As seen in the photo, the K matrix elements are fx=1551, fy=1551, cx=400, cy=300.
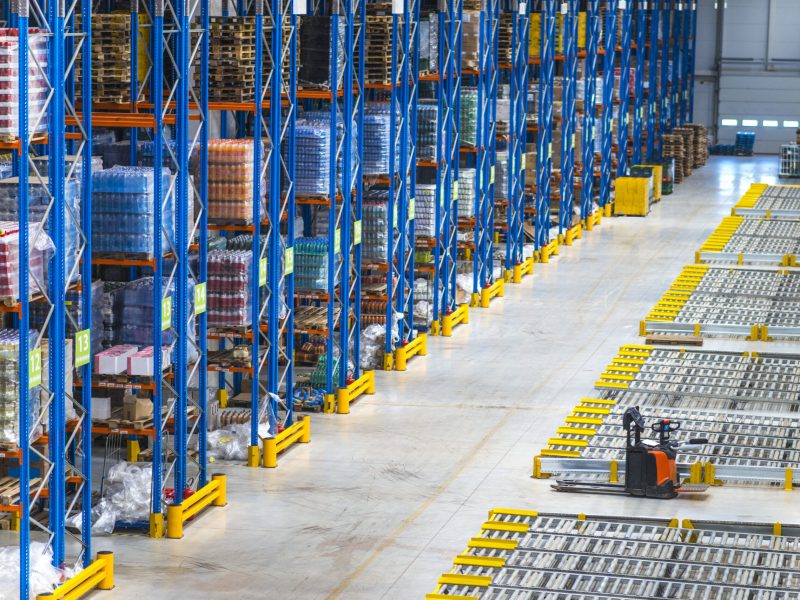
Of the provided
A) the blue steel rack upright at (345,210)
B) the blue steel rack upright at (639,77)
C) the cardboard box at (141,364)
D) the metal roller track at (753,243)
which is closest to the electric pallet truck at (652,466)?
the blue steel rack upright at (345,210)

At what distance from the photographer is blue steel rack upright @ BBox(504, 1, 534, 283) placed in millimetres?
25922

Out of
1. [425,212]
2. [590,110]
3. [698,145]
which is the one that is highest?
[590,110]

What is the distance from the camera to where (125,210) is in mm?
12945

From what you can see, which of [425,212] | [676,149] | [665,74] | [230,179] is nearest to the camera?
[230,179]

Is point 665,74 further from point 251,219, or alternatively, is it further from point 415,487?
Answer: point 415,487

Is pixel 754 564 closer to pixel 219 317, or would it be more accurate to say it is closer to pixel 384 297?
pixel 219 317

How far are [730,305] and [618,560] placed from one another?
12397 mm

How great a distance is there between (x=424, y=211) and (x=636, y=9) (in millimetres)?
18786

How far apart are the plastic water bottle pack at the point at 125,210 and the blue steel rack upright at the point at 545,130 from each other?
15.8m

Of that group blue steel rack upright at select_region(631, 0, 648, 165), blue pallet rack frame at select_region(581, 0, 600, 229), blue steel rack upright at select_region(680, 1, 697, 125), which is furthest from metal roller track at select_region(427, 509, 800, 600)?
blue steel rack upright at select_region(680, 1, 697, 125)

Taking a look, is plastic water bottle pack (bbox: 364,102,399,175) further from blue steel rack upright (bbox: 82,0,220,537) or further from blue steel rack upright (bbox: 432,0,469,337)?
blue steel rack upright (bbox: 82,0,220,537)

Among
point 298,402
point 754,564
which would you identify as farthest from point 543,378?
point 754,564

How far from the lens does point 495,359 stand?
20406 mm

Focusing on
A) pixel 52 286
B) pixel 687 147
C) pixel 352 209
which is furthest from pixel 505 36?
pixel 687 147
